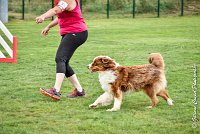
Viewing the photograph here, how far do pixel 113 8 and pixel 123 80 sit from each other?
31364mm

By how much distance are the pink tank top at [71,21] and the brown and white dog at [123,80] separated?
832 mm

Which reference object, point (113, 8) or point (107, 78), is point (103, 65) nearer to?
point (107, 78)

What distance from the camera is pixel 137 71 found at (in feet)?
30.5

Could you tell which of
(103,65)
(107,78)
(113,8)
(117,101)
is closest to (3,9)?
(113,8)

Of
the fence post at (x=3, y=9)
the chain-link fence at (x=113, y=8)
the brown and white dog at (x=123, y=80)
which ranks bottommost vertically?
the chain-link fence at (x=113, y=8)

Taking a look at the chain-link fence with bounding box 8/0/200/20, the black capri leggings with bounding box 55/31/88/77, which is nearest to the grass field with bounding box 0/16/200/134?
the black capri leggings with bounding box 55/31/88/77

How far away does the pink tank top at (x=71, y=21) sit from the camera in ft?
32.2

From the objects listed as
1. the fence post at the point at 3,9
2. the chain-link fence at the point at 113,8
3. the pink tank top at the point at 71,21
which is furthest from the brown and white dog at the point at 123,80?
the chain-link fence at the point at 113,8

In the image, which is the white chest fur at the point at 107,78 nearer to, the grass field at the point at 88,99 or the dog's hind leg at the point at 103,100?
the dog's hind leg at the point at 103,100

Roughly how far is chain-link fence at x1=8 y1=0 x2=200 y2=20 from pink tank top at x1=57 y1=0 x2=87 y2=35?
89.0 feet

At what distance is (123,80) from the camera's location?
920cm

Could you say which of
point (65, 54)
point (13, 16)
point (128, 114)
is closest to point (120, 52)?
point (65, 54)

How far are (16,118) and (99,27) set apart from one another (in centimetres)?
2135

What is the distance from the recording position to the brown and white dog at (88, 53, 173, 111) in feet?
30.2
